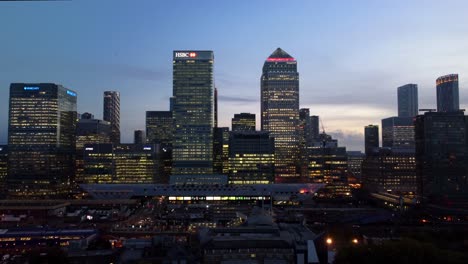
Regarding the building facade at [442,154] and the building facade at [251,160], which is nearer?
the building facade at [442,154]

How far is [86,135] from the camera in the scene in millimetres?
116562

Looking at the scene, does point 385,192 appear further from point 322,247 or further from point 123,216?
point 322,247

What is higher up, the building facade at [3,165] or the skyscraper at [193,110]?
the skyscraper at [193,110]

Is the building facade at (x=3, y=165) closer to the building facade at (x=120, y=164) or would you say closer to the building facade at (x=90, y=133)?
the building facade at (x=90, y=133)

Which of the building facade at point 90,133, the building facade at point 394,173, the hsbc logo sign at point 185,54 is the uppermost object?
the hsbc logo sign at point 185,54

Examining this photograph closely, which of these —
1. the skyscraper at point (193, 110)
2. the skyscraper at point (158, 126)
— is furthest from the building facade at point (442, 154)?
the skyscraper at point (158, 126)

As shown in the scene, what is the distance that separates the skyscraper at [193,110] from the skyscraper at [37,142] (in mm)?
24073

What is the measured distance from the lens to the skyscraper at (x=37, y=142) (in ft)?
285

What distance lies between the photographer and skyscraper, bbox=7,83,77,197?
86875 mm

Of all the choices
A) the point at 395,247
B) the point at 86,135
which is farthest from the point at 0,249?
the point at 86,135

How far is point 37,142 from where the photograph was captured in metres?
90.0

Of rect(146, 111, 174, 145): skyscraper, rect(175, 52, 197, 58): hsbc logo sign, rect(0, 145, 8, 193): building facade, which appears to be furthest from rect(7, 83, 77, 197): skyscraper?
rect(146, 111, 174, 145): skyscraper

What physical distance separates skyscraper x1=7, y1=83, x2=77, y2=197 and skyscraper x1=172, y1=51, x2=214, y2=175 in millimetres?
24073

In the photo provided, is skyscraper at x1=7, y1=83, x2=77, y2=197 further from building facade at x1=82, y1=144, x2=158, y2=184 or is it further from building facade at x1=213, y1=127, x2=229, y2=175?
building facade at x1=213, y1=127, x2=229, y2=175
